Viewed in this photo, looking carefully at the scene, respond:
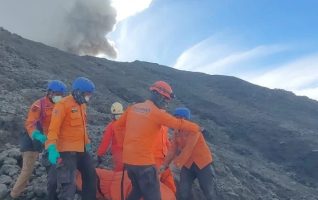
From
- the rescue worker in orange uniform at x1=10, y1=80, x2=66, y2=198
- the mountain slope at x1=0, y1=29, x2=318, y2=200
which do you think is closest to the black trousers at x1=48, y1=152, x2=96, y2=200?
the rescue worker in orange uniform at x1=10, y1=80, x2=66, y2=198

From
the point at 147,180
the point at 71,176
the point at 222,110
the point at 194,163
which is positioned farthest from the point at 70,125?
the point at 222,110

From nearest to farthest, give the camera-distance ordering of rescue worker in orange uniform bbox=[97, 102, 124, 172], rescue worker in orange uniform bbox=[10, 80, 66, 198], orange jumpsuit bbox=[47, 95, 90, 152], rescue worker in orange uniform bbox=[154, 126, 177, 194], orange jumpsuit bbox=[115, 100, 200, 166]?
orange jumpsuit bbox=[115, 100, 200, 166] < orange jumpsuit bbox=[47, 95, 90, 152] < rescue worker in orange uniform bbox=[10, 80, 66, 198] < rescue worker in orange uniform bbox=[97, 102, 124, 172] < rescue worker in orange uniform bbox=[154, 126, 177, 194]

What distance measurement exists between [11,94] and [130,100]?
8568 mm

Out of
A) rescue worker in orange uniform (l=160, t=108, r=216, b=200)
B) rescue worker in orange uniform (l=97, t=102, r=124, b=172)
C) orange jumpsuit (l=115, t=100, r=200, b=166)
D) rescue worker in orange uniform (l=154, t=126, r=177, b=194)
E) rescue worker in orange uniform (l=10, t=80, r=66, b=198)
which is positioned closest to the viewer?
orange jumpsuit (l=115, t=100, r=200, b=166)

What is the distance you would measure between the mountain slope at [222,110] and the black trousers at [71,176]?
4574 mm

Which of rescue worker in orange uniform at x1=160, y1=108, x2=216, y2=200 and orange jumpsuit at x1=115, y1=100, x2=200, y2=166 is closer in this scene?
orange jumpsuit at x1=115, y1=100, x2=200, y2=166

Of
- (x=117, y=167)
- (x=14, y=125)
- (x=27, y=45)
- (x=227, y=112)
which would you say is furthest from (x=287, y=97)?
(x=117, y=167)

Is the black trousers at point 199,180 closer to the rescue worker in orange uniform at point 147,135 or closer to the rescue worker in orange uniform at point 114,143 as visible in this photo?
the rescue worker in orange uniform at point 114,143

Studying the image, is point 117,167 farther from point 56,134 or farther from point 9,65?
point 9,65

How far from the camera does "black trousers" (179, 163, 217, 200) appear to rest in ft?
27.6

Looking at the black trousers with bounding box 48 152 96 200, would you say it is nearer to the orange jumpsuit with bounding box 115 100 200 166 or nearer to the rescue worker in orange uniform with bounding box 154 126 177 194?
the orange jumpsuit with bounding box 115 100 200 166

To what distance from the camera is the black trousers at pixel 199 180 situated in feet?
27.6

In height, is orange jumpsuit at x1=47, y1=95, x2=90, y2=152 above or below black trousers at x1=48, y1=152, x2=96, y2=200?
above

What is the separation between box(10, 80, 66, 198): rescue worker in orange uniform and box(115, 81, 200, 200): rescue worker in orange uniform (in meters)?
1.56
